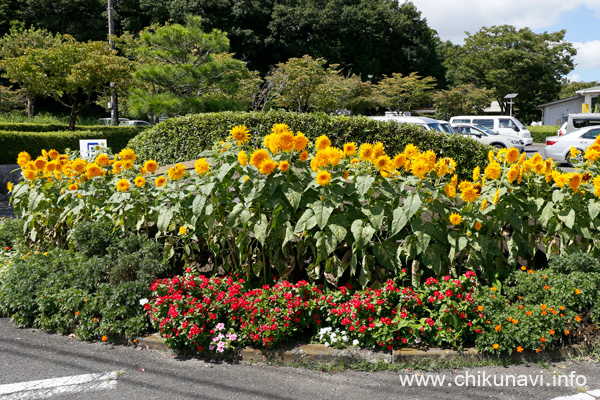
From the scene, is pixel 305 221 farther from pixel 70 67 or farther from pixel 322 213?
pixel 70 67

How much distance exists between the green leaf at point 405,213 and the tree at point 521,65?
45.4m

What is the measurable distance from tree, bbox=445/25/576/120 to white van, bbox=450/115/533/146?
70.1 ft

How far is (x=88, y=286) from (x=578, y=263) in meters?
3.63

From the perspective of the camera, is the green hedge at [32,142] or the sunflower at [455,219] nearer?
the sunflower at [455,219]

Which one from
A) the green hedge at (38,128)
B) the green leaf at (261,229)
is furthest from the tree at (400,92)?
the green leaf at (261,229)

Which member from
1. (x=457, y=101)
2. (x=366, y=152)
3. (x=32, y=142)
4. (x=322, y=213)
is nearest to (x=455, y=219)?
(x=366, y=152)

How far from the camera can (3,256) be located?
5012mm

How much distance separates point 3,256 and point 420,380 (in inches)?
166

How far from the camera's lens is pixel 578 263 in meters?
3.55

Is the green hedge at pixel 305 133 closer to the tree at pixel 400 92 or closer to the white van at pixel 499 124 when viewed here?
the white van at pixel 499 124

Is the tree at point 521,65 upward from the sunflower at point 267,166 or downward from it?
upward

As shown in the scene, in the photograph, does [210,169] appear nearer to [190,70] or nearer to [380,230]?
[380,230]

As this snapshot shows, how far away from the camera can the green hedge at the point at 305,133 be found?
731 cm

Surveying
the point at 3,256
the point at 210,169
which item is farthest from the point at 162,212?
the point at 3,256
